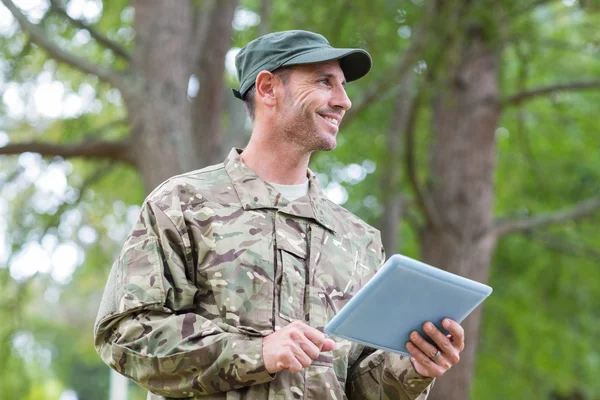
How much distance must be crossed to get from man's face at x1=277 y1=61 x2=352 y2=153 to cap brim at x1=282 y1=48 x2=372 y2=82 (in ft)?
0.19

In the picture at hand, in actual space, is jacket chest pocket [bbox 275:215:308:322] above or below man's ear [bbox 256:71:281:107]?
below

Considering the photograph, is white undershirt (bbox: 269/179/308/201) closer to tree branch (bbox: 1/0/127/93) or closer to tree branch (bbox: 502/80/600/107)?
tree branch (bbox: 1/0/127/93)

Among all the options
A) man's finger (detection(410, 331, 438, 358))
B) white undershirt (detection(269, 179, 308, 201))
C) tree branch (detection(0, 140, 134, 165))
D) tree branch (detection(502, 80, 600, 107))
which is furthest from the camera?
tree branch (detection(502, 80, 600, 107))

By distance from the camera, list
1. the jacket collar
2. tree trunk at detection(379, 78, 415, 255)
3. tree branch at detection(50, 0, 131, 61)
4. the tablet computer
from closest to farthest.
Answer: the tablet computer
the jacket collar
tree branch at detection(50, 0, 131, 61)
tree trunk at detection(379, 78, 415, 255)

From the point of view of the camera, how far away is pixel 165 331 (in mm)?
2643

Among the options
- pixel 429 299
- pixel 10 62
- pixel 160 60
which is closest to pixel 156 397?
pixel 429 299

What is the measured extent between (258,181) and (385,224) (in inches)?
198

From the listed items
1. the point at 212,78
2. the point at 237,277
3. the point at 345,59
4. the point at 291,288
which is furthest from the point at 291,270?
the point at 212,78

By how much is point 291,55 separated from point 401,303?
0.93 meters

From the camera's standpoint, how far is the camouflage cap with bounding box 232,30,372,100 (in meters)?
3.06

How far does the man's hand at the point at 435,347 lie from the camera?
2719mm

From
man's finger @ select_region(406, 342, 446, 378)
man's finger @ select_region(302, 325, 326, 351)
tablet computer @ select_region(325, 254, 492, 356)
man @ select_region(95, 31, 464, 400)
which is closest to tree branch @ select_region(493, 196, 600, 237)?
man @ select_region(95, 31, 464, 400)

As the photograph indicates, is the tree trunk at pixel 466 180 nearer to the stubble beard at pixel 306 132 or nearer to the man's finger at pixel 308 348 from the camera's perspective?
the stubble beard at pixel 306 132

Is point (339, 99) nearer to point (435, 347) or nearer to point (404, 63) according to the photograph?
point (435, 347)
